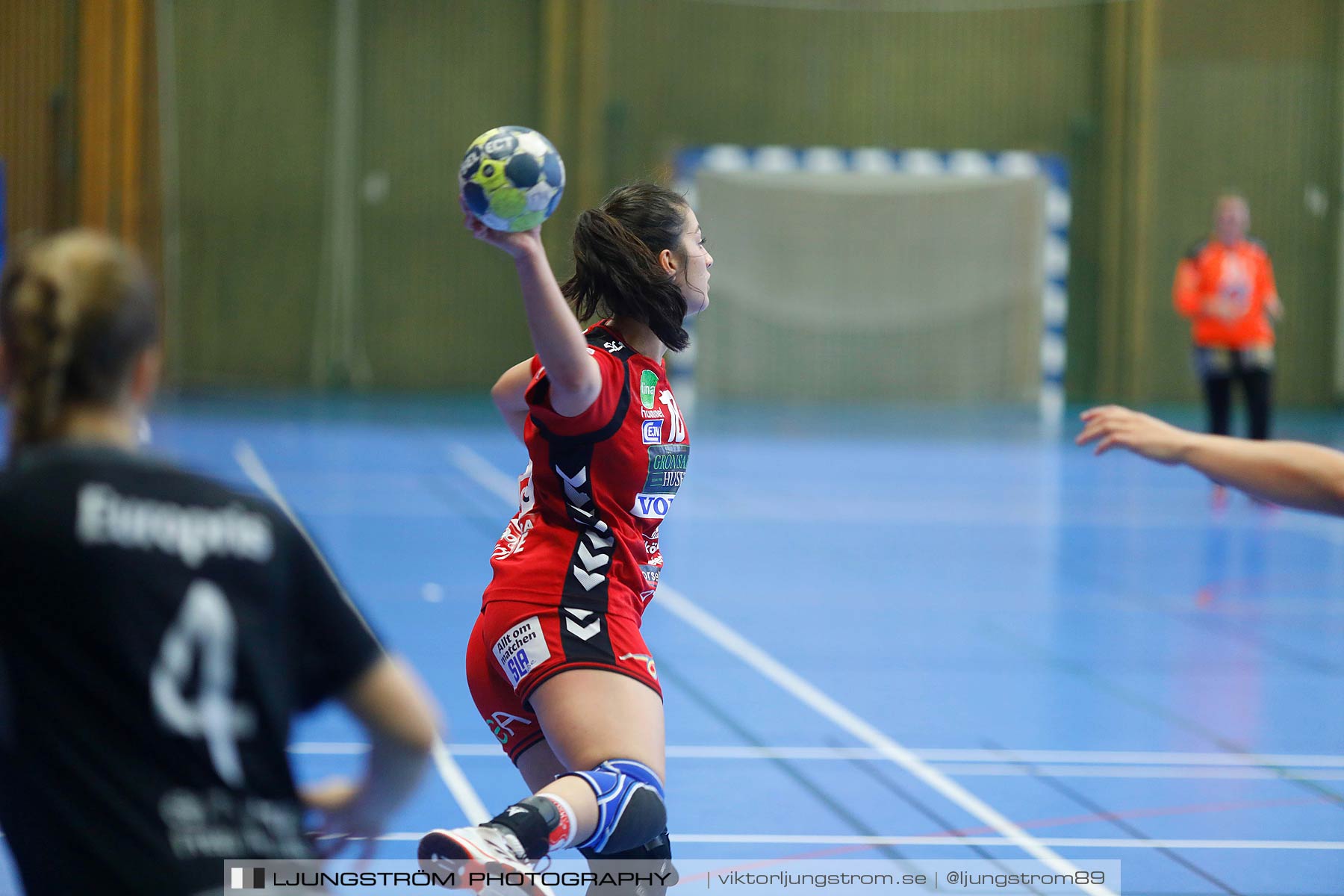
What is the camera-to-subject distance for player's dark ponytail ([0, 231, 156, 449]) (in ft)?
4.57

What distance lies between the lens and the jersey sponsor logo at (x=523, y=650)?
8.51 feet

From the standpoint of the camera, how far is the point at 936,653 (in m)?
6.05

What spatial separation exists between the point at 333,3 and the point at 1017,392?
1009cm

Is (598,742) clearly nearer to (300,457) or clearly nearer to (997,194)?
(300,457)

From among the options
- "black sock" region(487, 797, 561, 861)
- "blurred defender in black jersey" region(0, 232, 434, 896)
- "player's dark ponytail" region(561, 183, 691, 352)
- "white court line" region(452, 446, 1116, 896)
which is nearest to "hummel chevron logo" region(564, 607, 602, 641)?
"black sock" region(487, 797, 561, 861)

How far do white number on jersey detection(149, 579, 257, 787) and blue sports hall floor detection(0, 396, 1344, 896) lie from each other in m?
0.52

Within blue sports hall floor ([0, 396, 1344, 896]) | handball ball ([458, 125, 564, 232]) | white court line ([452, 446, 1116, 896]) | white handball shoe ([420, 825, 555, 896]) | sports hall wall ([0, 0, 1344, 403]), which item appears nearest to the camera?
white handball shoe ([420, 825, 555, 896])

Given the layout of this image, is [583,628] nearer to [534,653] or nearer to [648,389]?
[534,653]

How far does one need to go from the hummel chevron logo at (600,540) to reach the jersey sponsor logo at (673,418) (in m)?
0.22

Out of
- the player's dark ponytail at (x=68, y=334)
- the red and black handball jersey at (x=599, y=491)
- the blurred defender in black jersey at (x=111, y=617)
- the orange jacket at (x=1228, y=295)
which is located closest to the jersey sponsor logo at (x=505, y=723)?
the red and black handball jersey at (x=599, y=491)

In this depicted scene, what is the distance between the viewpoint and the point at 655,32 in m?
19.2

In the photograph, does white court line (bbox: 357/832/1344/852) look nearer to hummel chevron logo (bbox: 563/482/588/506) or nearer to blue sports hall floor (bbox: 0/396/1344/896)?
blue sports hall floor (bbox: 0/396/1344/896)

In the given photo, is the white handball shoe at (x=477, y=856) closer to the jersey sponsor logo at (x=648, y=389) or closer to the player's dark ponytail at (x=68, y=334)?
the jersey sponsor logo at (x=648, y=389)

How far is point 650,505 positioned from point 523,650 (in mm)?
366
